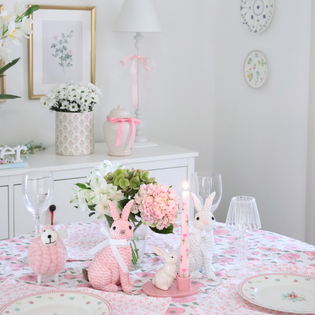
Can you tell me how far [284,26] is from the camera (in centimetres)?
270

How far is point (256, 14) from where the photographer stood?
2883 millimetres

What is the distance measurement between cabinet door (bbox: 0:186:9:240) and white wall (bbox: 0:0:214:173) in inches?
23.5

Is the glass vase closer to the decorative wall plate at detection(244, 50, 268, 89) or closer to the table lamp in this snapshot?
Answer: the table lamp

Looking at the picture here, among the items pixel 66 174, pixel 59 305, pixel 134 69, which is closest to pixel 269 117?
pixel 134 69

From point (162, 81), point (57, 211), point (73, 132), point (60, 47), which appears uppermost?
point (60, 47)

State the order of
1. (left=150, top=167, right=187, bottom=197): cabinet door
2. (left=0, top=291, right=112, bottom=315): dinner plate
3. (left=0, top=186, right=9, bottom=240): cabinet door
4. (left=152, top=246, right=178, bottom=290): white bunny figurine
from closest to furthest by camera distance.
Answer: (left=0, top=291, right=112, bottom=315): dinner plate < (left=152, top=246, right=178, bottom=290): white bunny figurine < (left=0, top=186, right=9, bottom=240): cabinet door < (left=150, top=167, right=187, bottom=197): cabinet door

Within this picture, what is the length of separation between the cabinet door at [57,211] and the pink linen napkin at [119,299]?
3.58ft

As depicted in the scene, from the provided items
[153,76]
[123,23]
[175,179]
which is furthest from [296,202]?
[123,23]

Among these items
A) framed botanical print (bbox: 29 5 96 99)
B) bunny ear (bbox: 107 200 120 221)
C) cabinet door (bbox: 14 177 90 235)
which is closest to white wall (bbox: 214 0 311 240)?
framed botanical print (bbox: 29 5 96 99)

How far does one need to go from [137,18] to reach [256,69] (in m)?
0.78

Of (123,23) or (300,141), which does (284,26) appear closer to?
(300,141)

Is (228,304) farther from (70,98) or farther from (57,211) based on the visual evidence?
(70,98)

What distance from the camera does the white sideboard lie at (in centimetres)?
223

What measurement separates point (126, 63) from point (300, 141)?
1.13 metres
